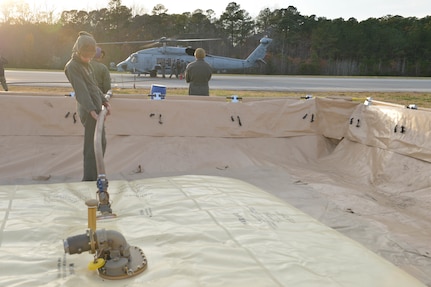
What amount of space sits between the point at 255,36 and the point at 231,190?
47374 millimetres

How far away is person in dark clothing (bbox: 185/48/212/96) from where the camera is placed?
638cm

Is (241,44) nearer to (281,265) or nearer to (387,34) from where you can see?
(387,34)

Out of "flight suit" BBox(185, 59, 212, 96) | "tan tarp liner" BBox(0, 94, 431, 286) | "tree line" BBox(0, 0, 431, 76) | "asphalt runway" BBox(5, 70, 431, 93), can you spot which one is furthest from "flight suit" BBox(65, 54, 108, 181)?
"tree line" BBox(0, 0, 431, 76)

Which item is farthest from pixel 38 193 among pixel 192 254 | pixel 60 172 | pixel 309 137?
pixel 309 137

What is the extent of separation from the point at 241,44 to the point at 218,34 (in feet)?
10.2

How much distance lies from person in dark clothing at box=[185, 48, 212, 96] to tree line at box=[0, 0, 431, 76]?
31.3 metres

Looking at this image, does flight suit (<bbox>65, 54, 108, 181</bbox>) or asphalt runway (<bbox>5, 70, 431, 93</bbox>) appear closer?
flight suit (<bbox>65, 54, 108, 181</bbox>)

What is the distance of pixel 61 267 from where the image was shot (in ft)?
5.90

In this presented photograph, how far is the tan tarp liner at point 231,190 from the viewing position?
189 centimetres

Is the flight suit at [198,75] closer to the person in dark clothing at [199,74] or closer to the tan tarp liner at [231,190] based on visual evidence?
the person in dark clothing at [199,74]

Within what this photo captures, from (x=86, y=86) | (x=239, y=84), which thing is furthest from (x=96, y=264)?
(x=239, y=84)

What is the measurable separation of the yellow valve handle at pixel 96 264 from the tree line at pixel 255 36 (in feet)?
119

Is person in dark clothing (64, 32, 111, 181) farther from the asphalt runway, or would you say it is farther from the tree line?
the tree line

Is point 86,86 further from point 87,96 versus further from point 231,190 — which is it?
point 231,190
